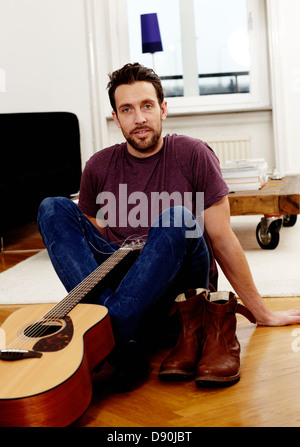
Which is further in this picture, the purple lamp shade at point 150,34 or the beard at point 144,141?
the purple lamp shade at point 150,34

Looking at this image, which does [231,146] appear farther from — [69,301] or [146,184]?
[69,301]

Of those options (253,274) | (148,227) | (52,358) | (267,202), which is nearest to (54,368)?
(52,358)

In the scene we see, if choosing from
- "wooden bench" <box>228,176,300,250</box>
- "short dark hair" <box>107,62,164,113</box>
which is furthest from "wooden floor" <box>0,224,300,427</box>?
"wooden bench" <box>228,176,300,250</box>

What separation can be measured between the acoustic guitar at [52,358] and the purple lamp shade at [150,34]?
3305 mm

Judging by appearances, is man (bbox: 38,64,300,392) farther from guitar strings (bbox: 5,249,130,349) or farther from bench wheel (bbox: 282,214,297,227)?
bench wheel (bbox: 282,214,297,227)

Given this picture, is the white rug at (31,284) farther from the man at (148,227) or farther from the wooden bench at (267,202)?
the wooden bench at (267,202)

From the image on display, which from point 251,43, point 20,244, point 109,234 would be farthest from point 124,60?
point 109,234

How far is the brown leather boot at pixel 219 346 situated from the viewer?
4.16 ft

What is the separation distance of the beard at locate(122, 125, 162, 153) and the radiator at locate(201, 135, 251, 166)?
3.08m

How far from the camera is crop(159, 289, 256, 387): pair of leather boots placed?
1.28 m

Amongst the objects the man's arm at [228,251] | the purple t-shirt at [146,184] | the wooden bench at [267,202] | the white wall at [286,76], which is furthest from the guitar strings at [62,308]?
the white wall at [286,76]

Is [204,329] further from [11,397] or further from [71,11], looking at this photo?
[71,11]

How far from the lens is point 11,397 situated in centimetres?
94

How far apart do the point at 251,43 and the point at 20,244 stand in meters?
2.59
